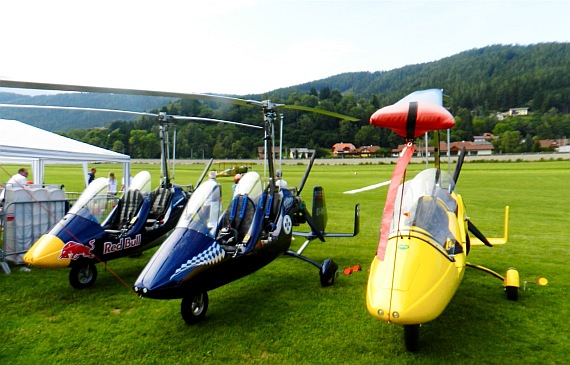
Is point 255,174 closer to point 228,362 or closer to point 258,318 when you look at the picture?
point 258,318

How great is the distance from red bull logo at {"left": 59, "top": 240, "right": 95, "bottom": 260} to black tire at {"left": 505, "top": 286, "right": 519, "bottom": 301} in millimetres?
5716

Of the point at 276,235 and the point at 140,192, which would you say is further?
the point at 140,192

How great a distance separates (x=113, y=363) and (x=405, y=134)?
3436 mm

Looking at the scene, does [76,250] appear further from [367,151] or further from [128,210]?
[367,151]

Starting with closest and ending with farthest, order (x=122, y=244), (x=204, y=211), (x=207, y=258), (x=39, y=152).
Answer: (x=207, y=258)
(x=204, y=211)
(x=122, y=244)
(x=39, y=152)

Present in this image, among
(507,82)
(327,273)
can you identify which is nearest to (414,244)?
(327,273)

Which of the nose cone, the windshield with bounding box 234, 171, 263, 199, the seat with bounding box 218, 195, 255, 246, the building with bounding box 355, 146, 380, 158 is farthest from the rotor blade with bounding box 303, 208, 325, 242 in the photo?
the building with bounding box 355, 146, 380, 158

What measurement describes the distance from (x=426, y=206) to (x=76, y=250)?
462 cm

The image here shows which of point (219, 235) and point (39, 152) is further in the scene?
point (39, 152)

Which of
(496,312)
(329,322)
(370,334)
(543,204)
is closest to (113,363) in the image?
(329,322)

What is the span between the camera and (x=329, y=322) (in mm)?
4613

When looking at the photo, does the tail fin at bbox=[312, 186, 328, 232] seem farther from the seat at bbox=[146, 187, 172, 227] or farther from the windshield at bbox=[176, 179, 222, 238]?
the seat at bbox=[146, 187, 172, 227]

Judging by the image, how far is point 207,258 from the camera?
178 inches

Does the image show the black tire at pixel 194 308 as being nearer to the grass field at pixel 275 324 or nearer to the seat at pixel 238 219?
the grass field at pixel 275 324
